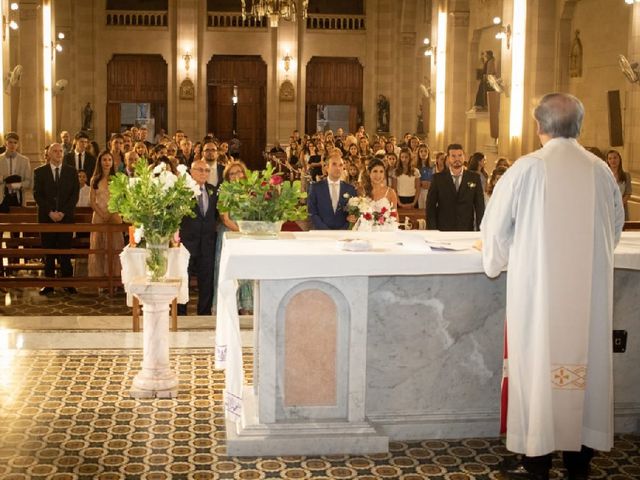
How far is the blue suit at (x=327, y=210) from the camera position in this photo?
32.2 ft

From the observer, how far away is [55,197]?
12148 mm

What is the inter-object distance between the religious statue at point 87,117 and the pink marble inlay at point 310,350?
2645cm

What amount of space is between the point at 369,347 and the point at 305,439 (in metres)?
0.66

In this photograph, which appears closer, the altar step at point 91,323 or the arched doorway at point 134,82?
the altar step at point 91,323

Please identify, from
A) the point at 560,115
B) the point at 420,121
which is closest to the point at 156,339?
the point at 560,115

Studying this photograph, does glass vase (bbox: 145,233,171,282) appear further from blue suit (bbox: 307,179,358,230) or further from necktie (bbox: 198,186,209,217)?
necktie (bbox: 198,186,209,217)

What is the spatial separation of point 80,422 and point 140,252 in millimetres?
2614

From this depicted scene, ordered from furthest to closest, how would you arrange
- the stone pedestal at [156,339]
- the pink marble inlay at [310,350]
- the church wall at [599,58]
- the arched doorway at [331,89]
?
the arched doorway at [331,89], the church wall at [599,58], the stone pedestal at [156,339], the pink marble inlay at [310,350]

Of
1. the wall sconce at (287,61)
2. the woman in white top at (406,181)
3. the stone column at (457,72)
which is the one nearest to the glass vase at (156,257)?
the woman in white top at (406,181)

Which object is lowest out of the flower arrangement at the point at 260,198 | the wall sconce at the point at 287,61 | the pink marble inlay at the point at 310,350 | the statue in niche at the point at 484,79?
the pink marble inlay at the point at 310,350

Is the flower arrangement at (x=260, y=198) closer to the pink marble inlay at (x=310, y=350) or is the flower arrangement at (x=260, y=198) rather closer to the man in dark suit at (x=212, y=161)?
the pink marble inlay at (x=310, y=350)

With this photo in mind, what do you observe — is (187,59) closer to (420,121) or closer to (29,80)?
(420,121)

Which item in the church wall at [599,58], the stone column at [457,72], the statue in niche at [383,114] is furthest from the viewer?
the statue in niche at [383,114]

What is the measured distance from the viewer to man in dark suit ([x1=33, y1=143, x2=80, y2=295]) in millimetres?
12031
